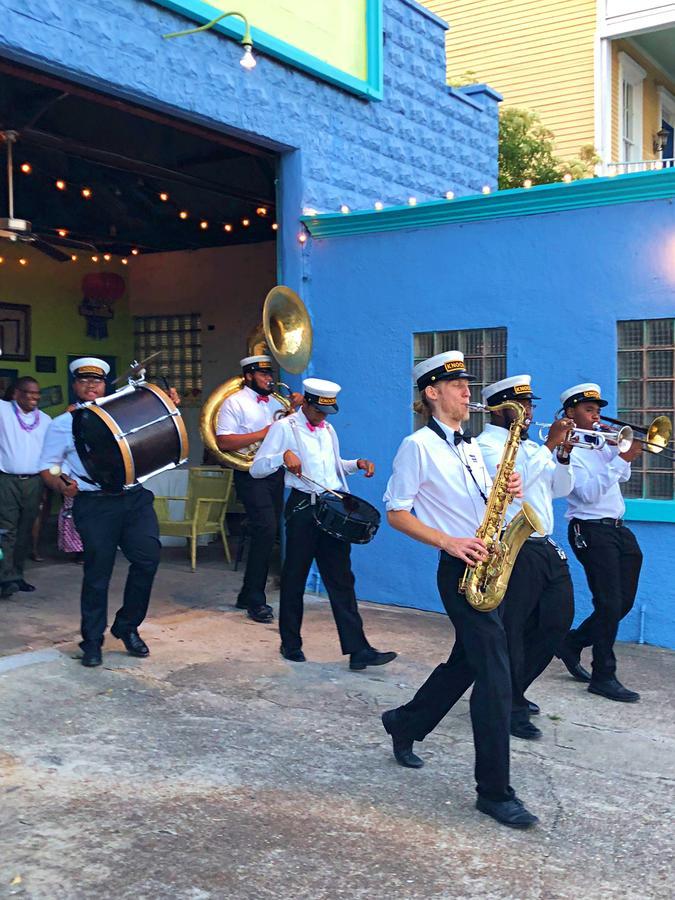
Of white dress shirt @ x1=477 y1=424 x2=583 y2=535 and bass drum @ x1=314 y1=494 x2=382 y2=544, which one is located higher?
white dress shirt @ x1=477 y1=424 x2=583 y2=535

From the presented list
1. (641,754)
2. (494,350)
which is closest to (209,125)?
(494,350)

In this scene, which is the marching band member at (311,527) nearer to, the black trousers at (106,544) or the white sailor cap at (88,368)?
the black trousers at (106,544)

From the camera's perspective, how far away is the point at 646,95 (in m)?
16.5

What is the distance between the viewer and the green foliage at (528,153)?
1468 cm

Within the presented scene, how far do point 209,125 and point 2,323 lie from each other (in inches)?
195

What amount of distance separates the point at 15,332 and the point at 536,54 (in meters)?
9.64

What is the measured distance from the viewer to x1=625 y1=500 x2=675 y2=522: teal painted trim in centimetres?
672

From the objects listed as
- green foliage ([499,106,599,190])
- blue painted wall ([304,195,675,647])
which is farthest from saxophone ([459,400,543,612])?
green foliage ([499,106,599,190])

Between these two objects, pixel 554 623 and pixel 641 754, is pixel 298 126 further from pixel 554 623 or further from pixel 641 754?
pixel 641 754

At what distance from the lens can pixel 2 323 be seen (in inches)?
451

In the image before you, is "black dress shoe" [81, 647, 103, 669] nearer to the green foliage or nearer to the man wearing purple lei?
the man wearing purple lei

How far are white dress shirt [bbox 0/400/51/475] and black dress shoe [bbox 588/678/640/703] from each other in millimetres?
→ 4705

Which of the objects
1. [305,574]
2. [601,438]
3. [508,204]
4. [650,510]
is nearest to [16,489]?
[305,574]

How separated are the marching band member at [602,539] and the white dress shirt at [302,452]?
5.05 ft
